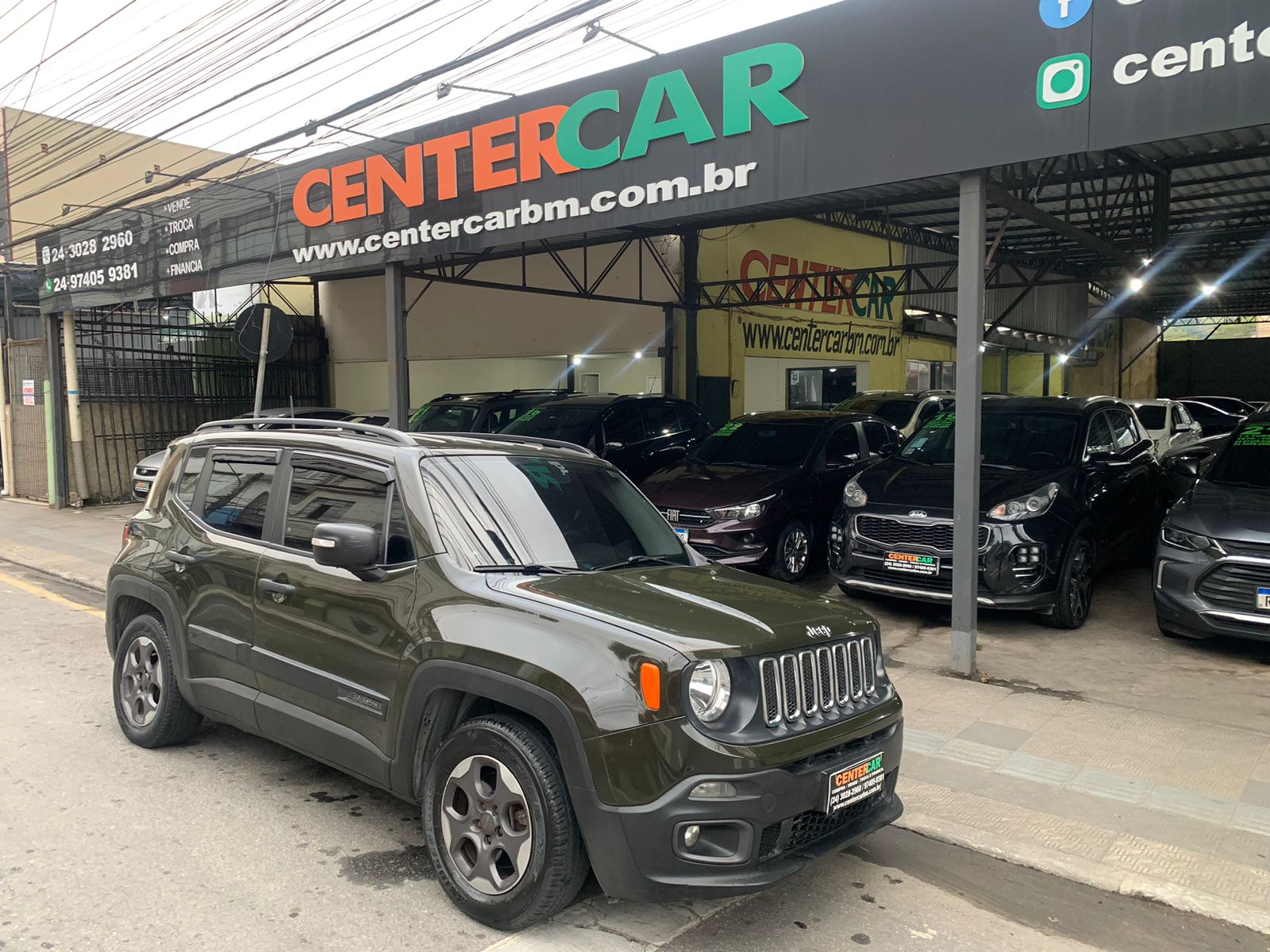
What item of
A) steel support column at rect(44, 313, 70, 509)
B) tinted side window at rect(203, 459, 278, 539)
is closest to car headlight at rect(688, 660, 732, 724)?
tinted side window at rect(203, 459, 278, 539)

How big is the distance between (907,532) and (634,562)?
13.2 ft

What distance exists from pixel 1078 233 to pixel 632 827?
7.61 meters

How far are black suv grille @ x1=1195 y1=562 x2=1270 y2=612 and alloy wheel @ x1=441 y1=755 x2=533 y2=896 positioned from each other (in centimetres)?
552

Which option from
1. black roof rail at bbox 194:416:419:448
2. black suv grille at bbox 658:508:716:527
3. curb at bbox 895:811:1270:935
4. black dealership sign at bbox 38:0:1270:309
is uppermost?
black dealership sign at bbox 38:0:1270:309

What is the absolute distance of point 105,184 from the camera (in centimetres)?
2705

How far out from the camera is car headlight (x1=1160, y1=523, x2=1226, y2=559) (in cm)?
648

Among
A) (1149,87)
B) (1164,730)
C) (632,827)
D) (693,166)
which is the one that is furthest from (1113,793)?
(693,166)

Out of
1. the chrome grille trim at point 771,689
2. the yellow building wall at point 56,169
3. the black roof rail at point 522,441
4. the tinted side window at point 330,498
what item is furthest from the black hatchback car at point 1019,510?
the yellow building wall at point 56,169

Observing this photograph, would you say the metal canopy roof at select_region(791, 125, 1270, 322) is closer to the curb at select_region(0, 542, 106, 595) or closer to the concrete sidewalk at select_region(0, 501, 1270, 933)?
the concrete sidewalk at select_region(0, 501, 1270, 933)

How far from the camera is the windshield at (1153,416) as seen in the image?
12898mm

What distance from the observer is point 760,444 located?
10.0 m

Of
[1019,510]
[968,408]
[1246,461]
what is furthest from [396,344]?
[1246,461]

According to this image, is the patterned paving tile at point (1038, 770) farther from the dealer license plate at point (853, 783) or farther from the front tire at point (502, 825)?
the front tire at point (502, 825)

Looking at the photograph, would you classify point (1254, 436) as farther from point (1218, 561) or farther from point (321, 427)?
point (321, 427)
